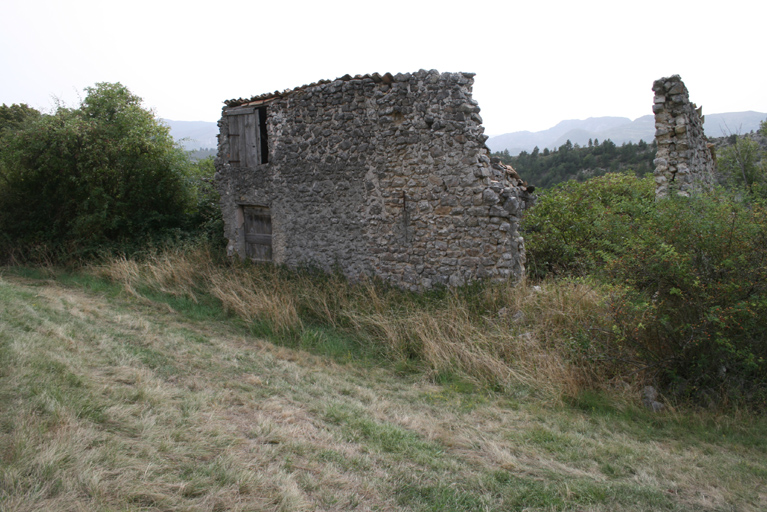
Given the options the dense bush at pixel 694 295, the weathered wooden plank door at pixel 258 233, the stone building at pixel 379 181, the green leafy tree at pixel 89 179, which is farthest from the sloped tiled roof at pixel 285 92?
the dense bush at pixel 694 295

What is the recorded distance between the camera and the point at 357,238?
28.0 ft

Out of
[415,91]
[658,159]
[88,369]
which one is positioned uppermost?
[415,91]

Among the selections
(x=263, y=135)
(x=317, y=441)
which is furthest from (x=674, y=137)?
(x=317, y=441)

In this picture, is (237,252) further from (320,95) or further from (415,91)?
(415,91)

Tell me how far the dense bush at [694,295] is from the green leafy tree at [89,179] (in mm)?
10935

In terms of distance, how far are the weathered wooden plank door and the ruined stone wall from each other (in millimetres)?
8038

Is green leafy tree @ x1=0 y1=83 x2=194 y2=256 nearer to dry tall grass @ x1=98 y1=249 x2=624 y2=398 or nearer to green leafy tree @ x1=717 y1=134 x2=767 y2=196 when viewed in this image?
dry tall grass @ x1=98 y1=249 x2=624 y2=398

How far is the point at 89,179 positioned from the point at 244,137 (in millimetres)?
4565

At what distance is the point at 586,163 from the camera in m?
22.4

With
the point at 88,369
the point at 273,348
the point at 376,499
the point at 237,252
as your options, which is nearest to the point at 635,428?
the point at 376,499

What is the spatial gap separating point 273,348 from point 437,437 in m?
3.22

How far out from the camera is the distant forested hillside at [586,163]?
2094cm

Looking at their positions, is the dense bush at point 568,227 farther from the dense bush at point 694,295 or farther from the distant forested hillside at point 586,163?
the distant forested hillside at point 586,163

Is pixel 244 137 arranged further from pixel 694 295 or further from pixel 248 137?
pixel 694 295
